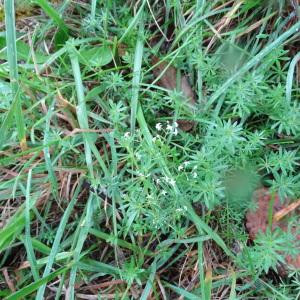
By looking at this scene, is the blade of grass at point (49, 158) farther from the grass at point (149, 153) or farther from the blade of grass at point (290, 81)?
the blade of grass at point (290, 81)

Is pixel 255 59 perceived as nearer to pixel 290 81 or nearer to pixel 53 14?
pixel 290 81

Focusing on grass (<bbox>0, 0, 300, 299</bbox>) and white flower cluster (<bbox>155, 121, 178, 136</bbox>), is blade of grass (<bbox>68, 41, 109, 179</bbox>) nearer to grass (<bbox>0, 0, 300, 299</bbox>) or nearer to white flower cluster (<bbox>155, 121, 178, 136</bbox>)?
grass (<bbox>0, 0, 300, 299</bbox>)

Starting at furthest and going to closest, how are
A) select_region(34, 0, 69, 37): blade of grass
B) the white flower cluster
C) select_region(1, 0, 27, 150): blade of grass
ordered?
1. select_region(34, 0, 69, 37): blade of grass
2. the white flower cluster
3. select_region(1, 0, 27, 150): blade of grass

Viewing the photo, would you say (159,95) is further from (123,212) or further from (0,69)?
(0,69)

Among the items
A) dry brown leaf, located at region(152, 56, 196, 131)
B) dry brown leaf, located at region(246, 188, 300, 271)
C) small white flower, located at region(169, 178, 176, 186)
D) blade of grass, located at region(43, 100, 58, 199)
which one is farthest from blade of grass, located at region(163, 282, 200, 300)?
dry brown leaf, located at region(152, 56, 196, 131)

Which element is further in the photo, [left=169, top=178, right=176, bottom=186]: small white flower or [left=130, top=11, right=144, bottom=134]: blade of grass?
[left=130, top=11, right=144, bottom=134]: blade of grass

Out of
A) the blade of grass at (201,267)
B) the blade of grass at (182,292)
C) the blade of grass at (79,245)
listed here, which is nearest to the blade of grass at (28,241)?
the blade of grass at (79,245)

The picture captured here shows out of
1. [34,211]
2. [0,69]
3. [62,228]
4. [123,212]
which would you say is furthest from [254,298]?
[0,69]
